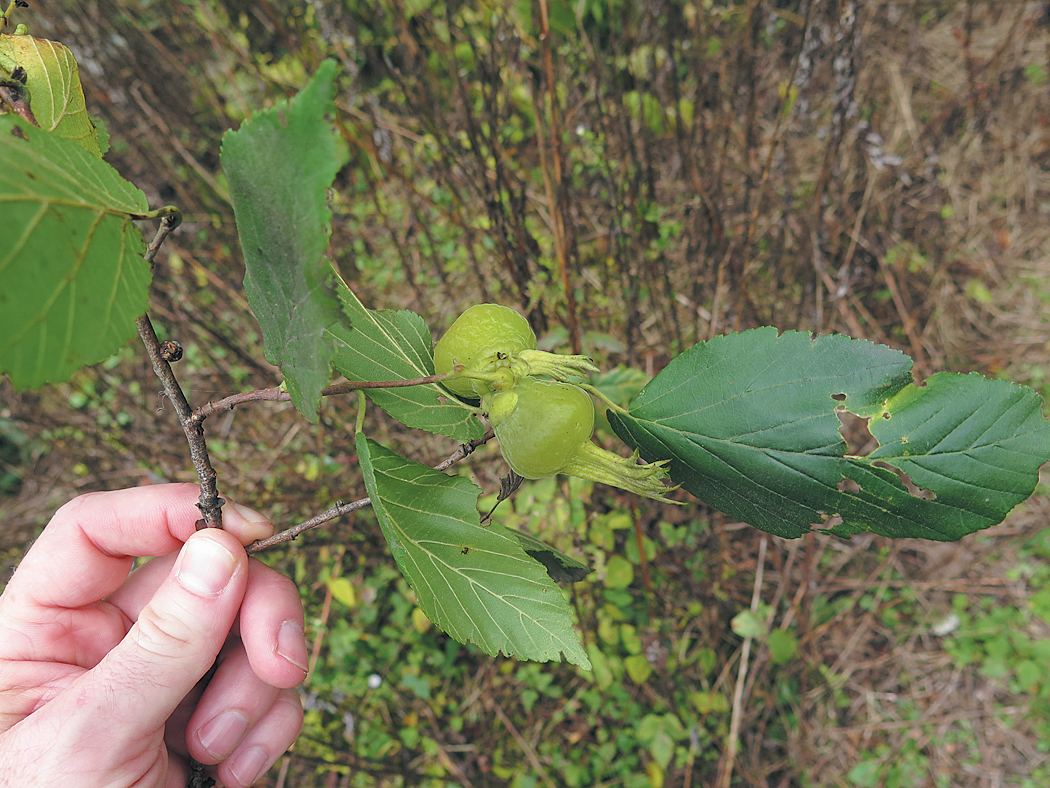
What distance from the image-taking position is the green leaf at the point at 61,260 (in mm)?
621

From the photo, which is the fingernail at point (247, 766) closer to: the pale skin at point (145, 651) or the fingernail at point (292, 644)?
the pale skin at point (145, 651)

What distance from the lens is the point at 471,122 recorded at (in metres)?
2.13

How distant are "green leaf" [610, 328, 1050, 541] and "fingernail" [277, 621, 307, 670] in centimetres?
104

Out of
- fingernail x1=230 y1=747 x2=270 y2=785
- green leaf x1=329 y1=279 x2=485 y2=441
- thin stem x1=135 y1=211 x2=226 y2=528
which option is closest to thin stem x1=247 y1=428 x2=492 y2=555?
green leaf x1=329 y1=279 x2=485 y2=441

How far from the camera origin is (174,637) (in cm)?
119

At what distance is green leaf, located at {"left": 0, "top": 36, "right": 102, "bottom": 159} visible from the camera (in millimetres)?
876

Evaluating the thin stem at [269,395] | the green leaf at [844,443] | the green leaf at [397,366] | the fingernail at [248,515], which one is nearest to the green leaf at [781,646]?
the green leaf at [844,443]

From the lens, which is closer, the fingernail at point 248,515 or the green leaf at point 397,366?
the green leaf at point 397,366

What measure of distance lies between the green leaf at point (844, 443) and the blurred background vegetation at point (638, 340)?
3.73 ft

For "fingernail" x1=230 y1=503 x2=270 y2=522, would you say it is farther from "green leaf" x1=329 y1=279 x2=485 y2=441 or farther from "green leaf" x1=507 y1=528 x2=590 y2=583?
"green leaf" x1=507 y1=528 x2=590 y2=583

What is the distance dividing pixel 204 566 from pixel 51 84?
88 centimetres

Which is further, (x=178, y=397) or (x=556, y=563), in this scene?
(x=556, y=563)

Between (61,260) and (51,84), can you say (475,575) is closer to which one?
(61,260)

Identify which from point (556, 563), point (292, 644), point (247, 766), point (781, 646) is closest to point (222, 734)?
point (247, 766)
